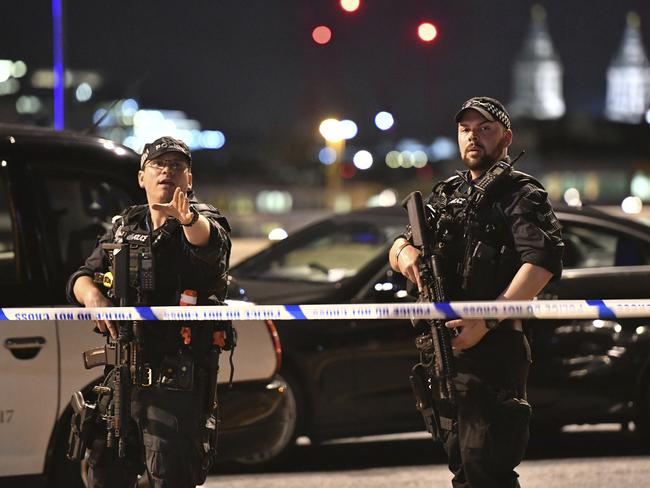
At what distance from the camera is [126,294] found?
171 inches

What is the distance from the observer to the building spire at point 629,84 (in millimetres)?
178125

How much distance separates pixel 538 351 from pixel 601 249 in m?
0.79

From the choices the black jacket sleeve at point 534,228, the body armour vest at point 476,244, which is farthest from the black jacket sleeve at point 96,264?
the black jacket sleeve at point 534,228

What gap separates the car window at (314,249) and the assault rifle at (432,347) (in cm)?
314

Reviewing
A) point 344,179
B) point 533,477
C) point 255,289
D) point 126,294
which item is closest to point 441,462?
point 533,477

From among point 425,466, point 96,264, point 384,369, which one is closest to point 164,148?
point 96,264

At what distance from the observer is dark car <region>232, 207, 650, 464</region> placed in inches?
264

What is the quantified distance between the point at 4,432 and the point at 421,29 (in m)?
5.44

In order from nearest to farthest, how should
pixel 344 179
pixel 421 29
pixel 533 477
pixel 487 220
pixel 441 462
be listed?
pixel 487 220
pixel 533 477
pixel 441 462
pixel 421 29
pixel 344 179

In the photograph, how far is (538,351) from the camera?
6820 mm

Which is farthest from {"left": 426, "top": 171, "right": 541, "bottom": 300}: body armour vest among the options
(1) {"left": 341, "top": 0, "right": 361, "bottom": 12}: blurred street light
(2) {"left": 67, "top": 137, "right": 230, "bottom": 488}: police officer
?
(1) {"left": 341, "top": 0, "right": 361, "bottom": 12}: blurred street light

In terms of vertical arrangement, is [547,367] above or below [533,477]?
above

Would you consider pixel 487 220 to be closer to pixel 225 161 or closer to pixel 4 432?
pixel 4 432

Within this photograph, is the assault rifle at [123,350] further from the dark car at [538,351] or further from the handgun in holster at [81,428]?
the dark car at [538,351]
